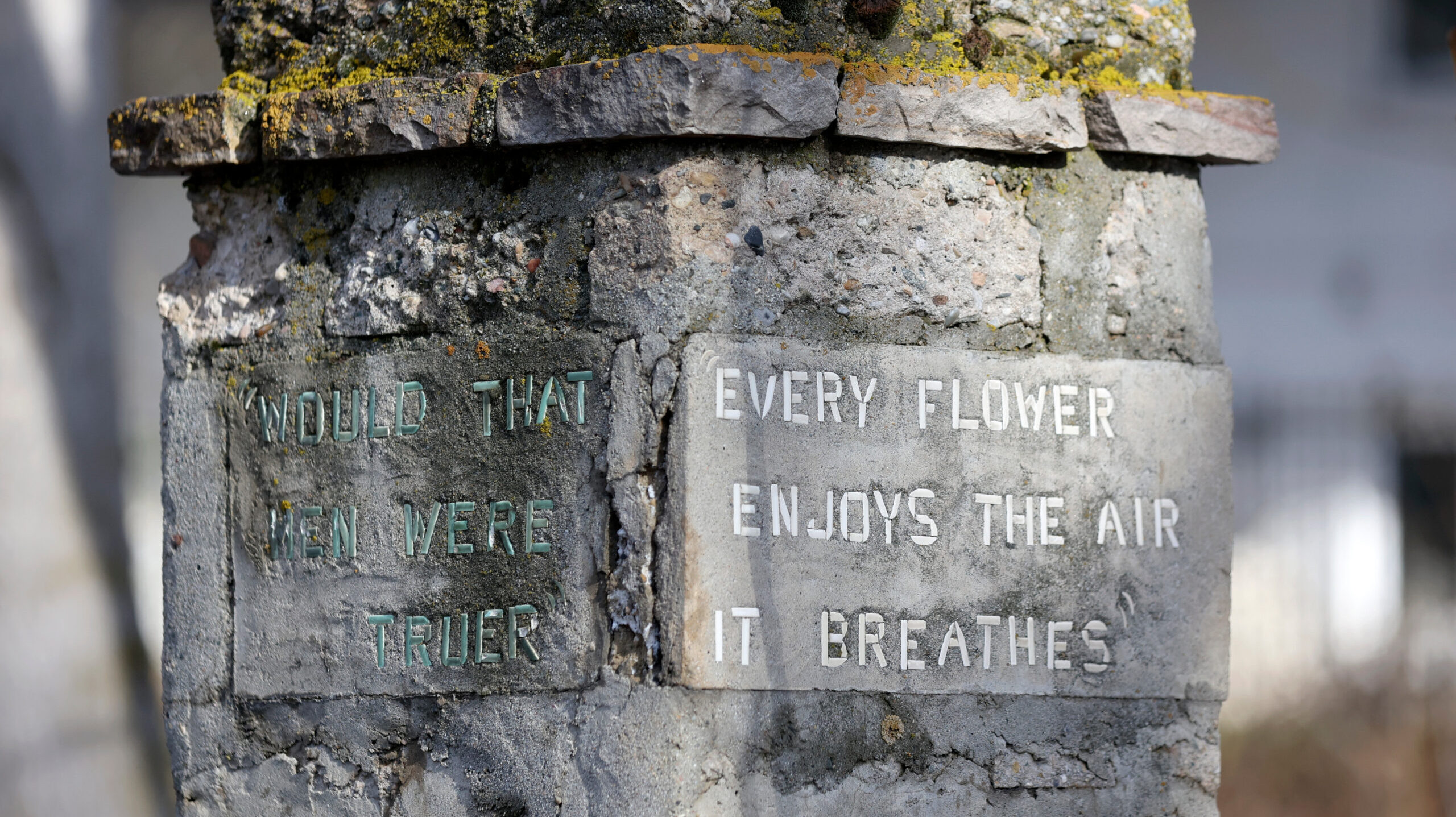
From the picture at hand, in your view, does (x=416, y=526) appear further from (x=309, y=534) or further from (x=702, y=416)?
(x=702, y=416)

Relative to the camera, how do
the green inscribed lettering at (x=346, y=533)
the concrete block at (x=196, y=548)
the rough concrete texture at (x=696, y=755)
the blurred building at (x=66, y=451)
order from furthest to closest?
the blurred building at (x=66, y=451)
the concrete block at (x=196, y=548)
the green inscribed lettering at (x=346, y=533)
the rough concrete texture at (x=696, y=755)

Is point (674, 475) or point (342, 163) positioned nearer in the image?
point (674, 475)

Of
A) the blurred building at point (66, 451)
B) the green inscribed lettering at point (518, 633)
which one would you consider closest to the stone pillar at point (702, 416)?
the green inscribed lettering at point (518, 633)

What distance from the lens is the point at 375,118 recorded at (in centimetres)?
218

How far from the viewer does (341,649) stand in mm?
2184

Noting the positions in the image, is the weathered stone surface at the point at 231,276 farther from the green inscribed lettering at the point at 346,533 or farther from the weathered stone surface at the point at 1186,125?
the weathered stone surface at the point at 1186,125

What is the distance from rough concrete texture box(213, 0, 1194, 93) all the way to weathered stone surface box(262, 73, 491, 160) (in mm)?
79

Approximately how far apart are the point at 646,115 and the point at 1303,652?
5540 millimetres

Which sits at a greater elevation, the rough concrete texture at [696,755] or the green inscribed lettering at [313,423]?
the green inscribed lettering at [313,423]

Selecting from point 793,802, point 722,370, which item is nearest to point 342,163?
point 722,370

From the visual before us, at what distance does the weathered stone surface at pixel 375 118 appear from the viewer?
2.12m

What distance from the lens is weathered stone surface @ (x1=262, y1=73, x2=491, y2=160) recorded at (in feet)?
6.97

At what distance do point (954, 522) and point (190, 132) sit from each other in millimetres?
1591

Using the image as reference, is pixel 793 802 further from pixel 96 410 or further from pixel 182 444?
pixel 96 410
